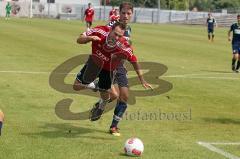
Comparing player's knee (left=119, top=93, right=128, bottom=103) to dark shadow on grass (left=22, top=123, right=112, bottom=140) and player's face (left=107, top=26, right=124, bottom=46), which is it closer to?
dark shadow on grass (left=22, top=123, right=112, bottom=140)

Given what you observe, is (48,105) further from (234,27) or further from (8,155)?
(234,27)

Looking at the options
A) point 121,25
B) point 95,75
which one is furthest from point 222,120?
point 121,25

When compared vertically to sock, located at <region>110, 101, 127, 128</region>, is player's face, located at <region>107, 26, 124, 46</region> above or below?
above

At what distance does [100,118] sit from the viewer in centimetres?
1059

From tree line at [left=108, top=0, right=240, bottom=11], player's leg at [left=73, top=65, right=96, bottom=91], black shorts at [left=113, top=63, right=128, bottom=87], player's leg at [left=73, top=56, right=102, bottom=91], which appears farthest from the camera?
tree line at [left=108, top=0, right=240, bottom=11]

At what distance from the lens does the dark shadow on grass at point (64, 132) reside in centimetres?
886

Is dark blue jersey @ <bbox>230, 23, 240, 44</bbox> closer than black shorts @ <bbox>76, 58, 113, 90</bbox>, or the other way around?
black shorts @ <bbox>76, 58, 113, 90</bbox>

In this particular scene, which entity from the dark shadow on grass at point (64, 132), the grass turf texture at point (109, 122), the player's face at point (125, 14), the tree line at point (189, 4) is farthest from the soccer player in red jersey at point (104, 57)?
the tree line at point (189, 4)

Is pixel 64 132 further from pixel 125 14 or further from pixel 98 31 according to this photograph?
pixel 125 14

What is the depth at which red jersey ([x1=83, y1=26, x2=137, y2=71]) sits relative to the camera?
30.1ft

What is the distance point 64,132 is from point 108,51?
1592 millimetres

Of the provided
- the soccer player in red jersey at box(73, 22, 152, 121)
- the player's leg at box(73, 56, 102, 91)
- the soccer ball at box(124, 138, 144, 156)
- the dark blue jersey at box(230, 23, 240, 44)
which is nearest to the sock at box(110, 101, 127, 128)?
the soccer player in red jersey at box(73, 22, 152, 121)

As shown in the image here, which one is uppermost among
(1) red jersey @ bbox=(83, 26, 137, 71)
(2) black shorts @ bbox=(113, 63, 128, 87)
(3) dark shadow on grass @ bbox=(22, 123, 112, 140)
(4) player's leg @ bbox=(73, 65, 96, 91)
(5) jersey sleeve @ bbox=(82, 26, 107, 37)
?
(5) jersey sleeve @ bbox=(82, 26, 107, 37)

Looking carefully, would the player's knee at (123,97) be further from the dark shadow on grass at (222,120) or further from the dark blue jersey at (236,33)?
the dark blue jersey at (236,33)
